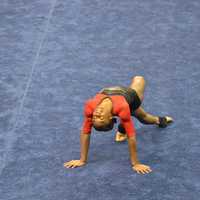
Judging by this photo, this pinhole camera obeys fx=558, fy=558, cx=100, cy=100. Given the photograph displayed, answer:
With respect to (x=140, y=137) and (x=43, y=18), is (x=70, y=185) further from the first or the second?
(x=43, y=18)

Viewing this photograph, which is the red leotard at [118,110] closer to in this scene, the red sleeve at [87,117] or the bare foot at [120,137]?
the red sleeve at [87,117]

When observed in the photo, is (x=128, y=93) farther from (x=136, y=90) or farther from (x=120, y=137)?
(x=120, y=137)

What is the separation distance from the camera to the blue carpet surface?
6.30m

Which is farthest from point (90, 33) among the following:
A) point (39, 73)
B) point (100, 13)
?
point (39, 73)

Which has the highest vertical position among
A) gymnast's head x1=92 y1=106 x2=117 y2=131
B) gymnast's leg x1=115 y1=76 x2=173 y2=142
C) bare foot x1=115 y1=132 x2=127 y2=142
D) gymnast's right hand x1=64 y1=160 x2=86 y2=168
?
gymnast's head x1=92 y1=106 x2=117 y2=131

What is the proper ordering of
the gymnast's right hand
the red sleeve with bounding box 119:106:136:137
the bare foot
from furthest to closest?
1. the bare foot
2. the gymnast's right hand
3. the red sleeve with bounding box 119:106:136:137

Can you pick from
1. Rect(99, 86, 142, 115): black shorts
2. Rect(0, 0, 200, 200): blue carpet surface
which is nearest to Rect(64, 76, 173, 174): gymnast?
Rect(99, 86, 142, 115): black shorts

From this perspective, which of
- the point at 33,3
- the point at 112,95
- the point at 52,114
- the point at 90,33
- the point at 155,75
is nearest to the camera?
the point at 112,95

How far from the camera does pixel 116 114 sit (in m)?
6.00

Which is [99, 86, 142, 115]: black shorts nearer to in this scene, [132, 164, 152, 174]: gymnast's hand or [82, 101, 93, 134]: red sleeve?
[82, 101, 93, 134]: red sleeve

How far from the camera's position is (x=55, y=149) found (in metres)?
6.79

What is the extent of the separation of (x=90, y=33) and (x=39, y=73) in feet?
4.62

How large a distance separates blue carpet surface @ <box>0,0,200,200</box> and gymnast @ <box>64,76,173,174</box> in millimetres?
133

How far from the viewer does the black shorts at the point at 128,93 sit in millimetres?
6312
